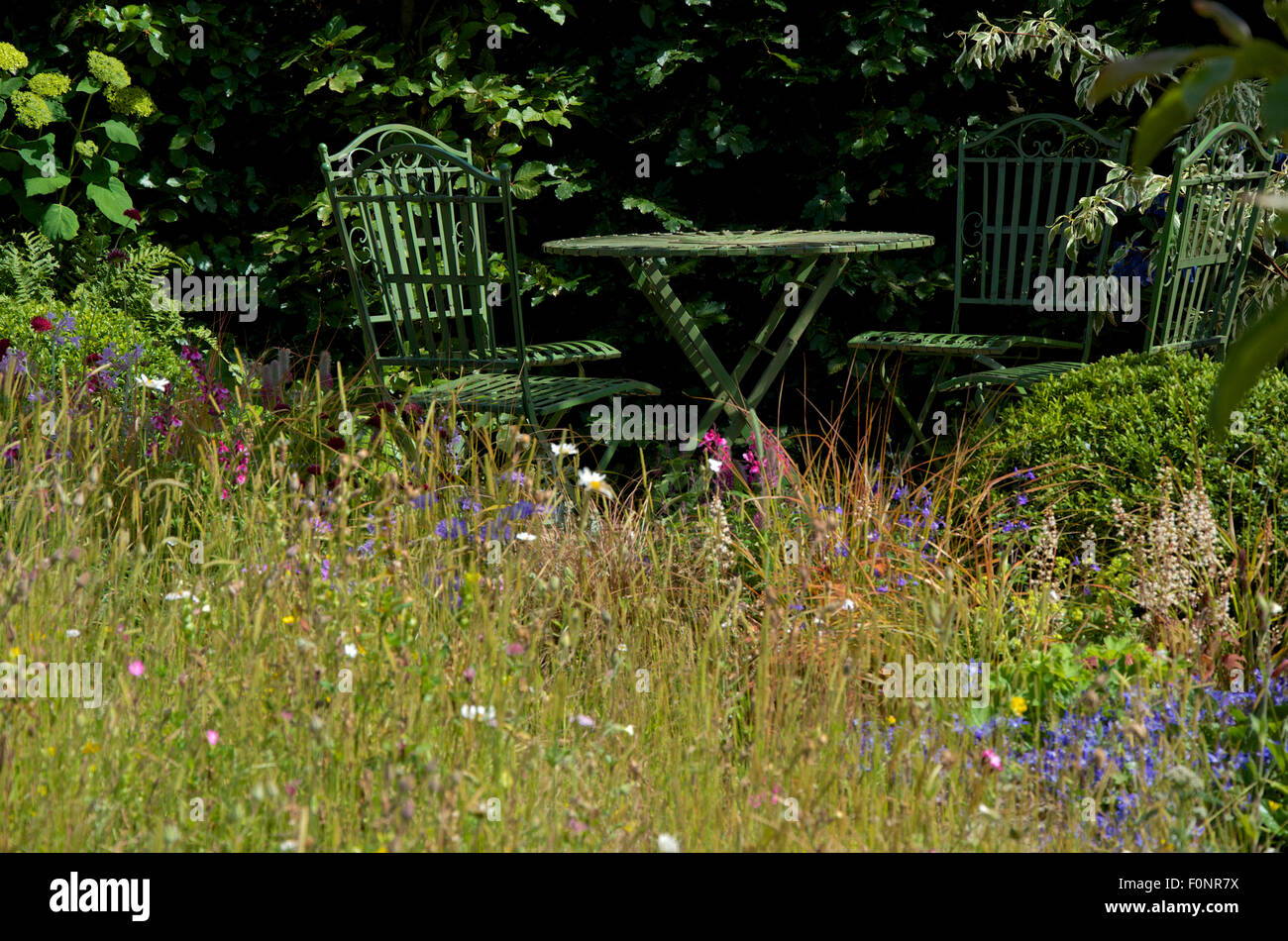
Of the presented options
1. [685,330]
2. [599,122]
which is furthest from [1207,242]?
[599,122]

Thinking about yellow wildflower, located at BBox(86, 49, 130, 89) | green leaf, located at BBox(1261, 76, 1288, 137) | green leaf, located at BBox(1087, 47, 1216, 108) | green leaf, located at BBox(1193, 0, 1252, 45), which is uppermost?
yellow wildflower, located at BBox(86, 49, 130, 89)

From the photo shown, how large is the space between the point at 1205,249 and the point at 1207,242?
0.08ft

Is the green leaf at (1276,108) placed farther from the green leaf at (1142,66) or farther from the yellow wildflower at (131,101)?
the yellow wildflower at (131,101)

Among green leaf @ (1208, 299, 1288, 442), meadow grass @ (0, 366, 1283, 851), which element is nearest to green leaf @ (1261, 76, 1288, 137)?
green leaf @ (1208, 299, 1288, 442)

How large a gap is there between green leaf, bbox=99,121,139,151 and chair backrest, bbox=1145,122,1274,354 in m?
4.29

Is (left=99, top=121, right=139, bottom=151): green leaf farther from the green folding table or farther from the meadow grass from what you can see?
the meadow grass

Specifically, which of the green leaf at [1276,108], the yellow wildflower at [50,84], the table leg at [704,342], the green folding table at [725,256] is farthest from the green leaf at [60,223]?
the green leaf at [1276,108]

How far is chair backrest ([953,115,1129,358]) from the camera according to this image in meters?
4.83

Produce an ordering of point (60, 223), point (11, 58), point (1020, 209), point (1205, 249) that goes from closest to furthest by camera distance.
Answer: point (1205, 249), point (1020, 209), point (11, 58), point (60, 223)

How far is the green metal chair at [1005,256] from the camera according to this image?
4500mm

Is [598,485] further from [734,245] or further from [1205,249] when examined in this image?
[1205,249]

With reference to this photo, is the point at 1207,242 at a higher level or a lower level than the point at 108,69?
lower

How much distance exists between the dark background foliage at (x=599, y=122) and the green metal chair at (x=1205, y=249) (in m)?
1.11

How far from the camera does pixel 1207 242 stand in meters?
4.00
